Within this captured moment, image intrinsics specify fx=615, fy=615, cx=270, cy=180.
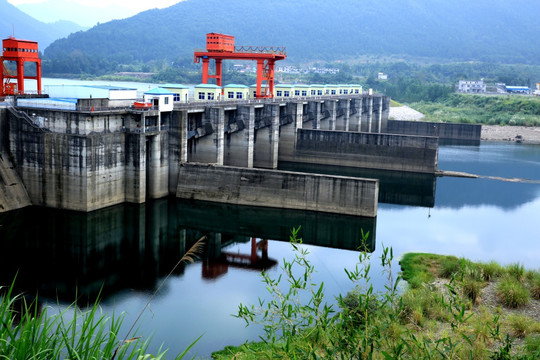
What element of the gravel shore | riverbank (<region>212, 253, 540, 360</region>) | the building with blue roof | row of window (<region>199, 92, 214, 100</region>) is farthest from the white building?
riverbank (<region>212, 253, 540, 360</region>)

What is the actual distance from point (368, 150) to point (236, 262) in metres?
25.5

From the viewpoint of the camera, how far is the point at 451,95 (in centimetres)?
10762

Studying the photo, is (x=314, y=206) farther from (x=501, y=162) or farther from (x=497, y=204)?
(x=501, y=162)

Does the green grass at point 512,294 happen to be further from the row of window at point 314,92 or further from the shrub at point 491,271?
the row of window at point 314,92

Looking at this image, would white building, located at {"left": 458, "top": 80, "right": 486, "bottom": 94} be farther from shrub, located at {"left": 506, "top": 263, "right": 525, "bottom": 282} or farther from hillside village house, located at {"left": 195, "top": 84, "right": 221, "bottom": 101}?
shrub, located at {"left": 506, "top": 263, "right": 525, "bottom": 282}

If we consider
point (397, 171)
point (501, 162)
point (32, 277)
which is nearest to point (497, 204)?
point (397, 171)

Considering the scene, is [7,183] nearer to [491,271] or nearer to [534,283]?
[491,271]

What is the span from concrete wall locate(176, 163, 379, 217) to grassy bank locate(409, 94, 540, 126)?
186 feet

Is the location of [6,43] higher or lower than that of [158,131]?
higher

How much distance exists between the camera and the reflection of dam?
74.1 feet

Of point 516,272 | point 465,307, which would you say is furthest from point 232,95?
point 465,307

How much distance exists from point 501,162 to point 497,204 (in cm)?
1802

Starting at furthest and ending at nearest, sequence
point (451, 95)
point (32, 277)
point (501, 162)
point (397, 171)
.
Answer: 1. point (451, 95)
2. point (501, 162)
3. point (397, 171)
4. point (32, 277)

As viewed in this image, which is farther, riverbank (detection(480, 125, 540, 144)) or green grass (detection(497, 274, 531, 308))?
riverbank (detection(480, 125, 540, 144))
